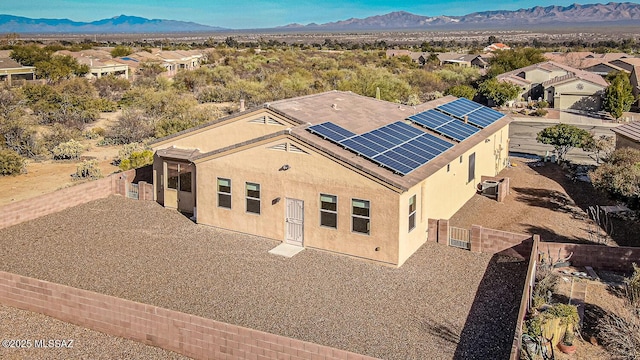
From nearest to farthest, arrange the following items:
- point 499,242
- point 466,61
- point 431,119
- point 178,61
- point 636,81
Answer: point 499,242 < point 431,119 < point 636,81 < point 178,61 < point 466,61

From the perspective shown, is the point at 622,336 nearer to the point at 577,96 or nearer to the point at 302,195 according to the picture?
the point at 302,195

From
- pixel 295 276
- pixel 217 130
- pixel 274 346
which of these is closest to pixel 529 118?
pixel 217 130

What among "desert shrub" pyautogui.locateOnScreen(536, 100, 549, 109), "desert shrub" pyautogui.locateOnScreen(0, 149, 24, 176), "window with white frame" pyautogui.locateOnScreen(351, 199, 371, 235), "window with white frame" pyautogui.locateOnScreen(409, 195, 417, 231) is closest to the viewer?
"window with white frame" pyautogui.locateOnScreen(351, 199, 371, 235)

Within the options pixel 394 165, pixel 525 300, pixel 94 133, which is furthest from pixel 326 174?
pixel 94 133

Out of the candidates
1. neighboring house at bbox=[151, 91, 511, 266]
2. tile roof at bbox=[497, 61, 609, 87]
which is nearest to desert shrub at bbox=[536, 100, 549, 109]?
tile roof at bbox=[497, 61, 609, 87]

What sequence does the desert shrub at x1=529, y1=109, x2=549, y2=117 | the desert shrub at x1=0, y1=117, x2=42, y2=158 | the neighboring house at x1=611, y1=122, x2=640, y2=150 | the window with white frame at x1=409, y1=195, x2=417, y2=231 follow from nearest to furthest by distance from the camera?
1. the window with white frame at x1=409, y1=195, x2=417, y2=231
2. the neighboring house at x1=611, y1=122, x2=640, y2=150
3. the desert shrub at x1=0, y1=117, x2=42, y2=158
4. the desert shrub at x1=529, y1=109, x2=549, y2=117

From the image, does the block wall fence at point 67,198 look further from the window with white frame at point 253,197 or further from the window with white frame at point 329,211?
the window with white frame at point 329,211

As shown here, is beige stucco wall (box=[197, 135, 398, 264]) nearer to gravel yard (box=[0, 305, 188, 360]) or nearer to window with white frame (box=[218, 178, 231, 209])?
window with white frame (box=[218, 178, 231, 209])

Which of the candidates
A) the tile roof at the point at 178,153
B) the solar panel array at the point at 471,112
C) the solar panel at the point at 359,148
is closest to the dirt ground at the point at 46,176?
the tile roof at the point at 178,153
